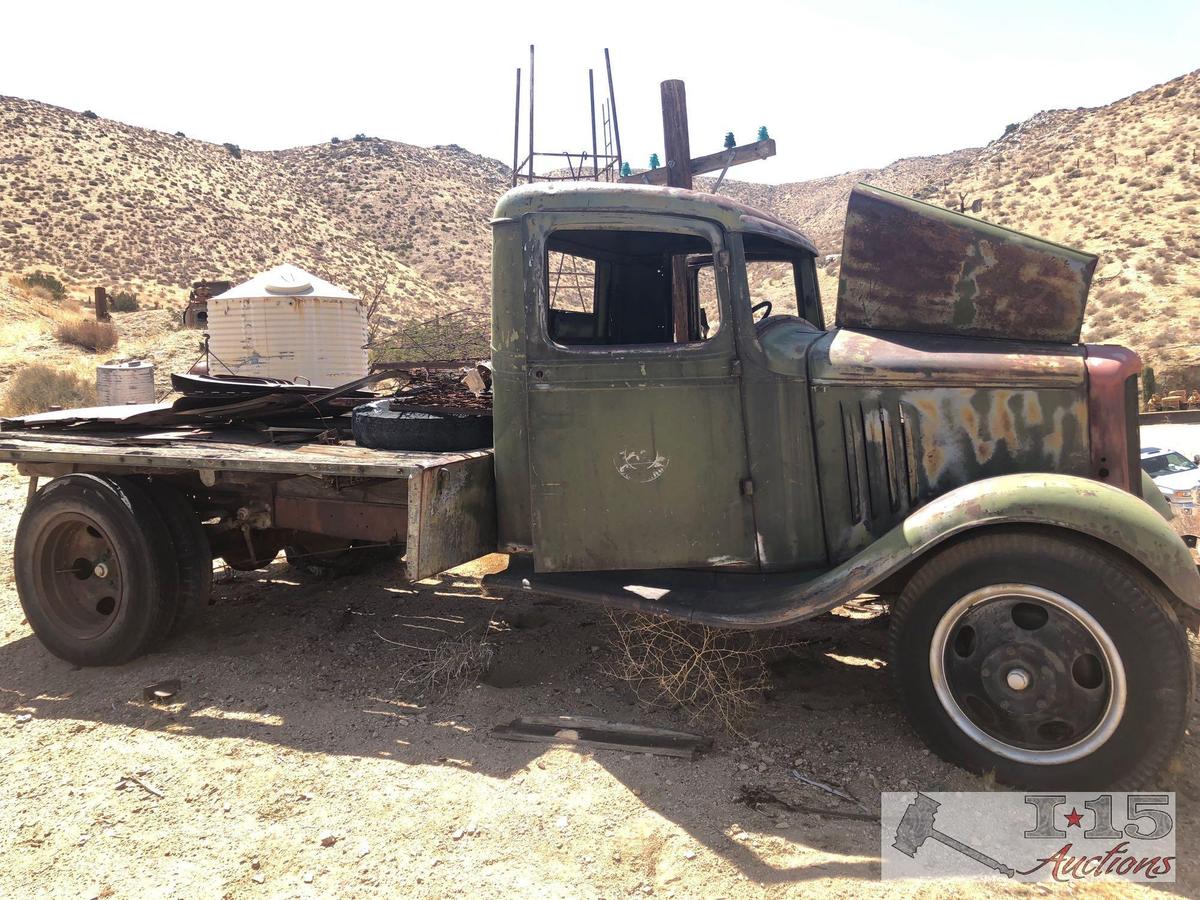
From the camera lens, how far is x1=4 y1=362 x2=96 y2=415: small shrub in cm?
1705

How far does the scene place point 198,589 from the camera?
4605 mm

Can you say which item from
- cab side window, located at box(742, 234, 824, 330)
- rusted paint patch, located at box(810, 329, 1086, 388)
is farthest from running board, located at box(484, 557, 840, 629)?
cab side window, located at box(742, 234, 824, 330)

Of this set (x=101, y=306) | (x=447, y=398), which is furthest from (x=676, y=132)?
(x=101, y=306)

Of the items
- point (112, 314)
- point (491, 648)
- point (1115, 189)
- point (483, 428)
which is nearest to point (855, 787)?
point (491, 648)

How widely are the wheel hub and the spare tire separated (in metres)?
2.31

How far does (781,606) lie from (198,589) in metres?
3.16

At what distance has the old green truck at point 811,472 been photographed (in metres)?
2.93

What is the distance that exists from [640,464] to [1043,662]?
5.48ft

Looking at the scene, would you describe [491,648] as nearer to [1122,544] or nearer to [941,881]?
[941,881]

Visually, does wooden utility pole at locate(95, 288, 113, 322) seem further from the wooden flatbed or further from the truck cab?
the truck cab

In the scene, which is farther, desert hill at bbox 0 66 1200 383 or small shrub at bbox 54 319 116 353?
desert hill at bbox 0 66 1200 383

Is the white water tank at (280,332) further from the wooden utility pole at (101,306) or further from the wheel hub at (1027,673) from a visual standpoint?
the wooden utility pole at (101,306)

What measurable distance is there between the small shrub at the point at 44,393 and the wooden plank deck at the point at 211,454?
14127 mm

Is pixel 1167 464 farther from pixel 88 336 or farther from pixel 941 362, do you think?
pixel 88 336
